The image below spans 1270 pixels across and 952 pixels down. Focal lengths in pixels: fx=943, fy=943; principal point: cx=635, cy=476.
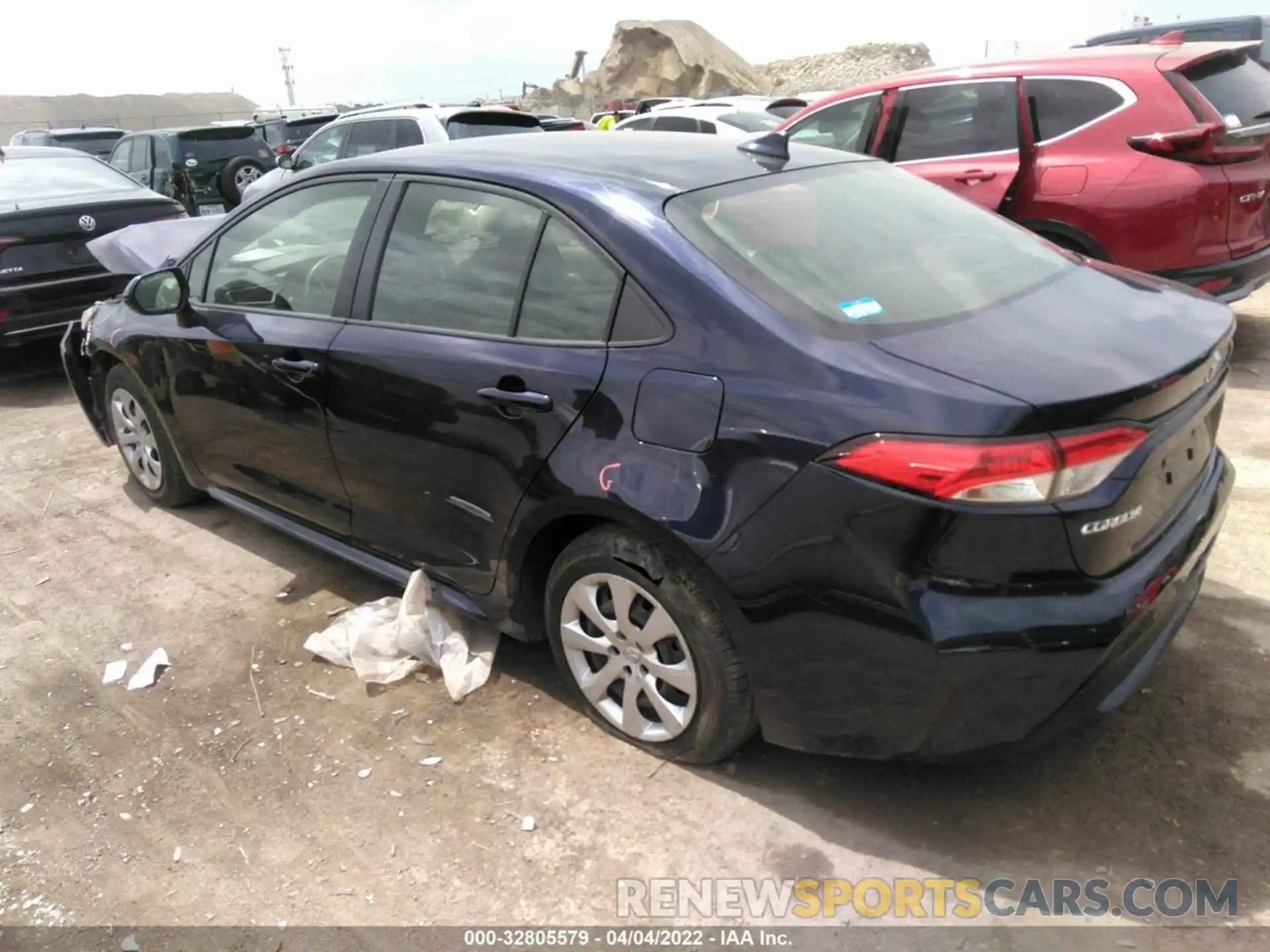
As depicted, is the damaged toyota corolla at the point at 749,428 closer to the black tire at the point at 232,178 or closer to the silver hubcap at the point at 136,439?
the silver hubcap at the point at 136,439

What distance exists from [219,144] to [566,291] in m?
12.8

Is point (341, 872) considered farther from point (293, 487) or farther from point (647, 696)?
point (293, 487)

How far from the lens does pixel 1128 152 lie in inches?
205

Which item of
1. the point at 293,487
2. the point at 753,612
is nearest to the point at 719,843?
the point at 753,612

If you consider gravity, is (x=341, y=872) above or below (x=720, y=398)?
below

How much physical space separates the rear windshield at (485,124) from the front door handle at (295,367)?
21.0 feet

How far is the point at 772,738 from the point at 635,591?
0.53 m

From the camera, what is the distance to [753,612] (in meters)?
2.30

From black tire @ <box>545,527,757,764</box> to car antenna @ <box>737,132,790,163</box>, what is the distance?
1.35 m

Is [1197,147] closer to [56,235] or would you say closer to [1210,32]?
[56,235]

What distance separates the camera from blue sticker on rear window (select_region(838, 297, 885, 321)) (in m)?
2.33

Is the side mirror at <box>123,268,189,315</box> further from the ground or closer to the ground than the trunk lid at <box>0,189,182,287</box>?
further from the ground

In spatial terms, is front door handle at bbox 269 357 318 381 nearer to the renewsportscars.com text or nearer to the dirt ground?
the dirt ground

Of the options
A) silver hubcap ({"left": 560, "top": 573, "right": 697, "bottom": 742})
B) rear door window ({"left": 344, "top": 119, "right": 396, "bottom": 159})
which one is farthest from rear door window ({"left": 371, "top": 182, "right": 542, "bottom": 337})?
rear door window ({"left": 344, "top": 119, "right": 396, "bottom": 159})
